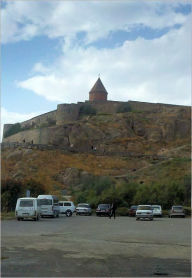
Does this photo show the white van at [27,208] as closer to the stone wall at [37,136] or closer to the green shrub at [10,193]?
the green shrub at [10,193]

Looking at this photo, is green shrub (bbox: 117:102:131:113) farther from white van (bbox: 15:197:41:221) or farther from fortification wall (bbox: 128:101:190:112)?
white van (bbox: 15:197:41:221)

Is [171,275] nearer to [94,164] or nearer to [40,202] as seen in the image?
[40,202]

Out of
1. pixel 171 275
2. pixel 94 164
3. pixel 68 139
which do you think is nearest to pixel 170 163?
pixel 94 164

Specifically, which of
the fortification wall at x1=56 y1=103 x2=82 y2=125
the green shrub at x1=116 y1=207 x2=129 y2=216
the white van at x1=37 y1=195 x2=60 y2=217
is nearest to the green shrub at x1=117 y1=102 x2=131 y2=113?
the fortification wall at x1=56 y1=103 x2=82 y2=125

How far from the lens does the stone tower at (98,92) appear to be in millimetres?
102875

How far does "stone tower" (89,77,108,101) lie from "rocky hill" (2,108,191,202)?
7.58 m

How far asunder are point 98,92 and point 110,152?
23752 mm

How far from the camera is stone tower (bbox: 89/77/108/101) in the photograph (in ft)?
338

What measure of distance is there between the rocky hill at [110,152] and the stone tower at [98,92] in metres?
7.58

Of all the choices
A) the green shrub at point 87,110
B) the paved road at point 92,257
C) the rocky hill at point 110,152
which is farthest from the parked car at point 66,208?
the green shrub at point 87,110

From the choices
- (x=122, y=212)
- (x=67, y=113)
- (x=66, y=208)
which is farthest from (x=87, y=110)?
(x=66, y=208)

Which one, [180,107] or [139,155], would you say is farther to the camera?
[180,107]

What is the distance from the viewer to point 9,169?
6412cm

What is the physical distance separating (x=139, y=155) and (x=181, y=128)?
18.9 m
